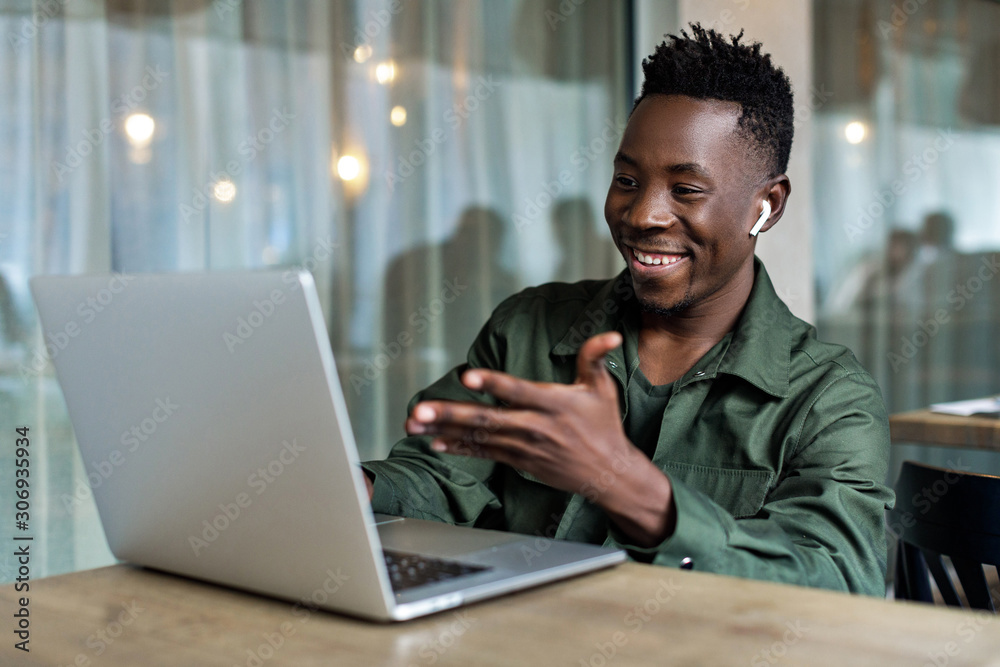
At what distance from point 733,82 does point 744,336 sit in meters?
0.35

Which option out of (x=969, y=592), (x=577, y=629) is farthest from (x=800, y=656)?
(x=969, y=592)

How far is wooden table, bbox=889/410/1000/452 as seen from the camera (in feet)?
6.70

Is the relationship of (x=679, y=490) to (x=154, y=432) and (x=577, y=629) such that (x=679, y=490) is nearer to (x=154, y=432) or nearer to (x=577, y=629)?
(x=577, y=629)

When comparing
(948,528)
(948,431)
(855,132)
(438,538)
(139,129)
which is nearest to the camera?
(438,538)

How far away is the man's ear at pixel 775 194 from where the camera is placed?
1462 mm

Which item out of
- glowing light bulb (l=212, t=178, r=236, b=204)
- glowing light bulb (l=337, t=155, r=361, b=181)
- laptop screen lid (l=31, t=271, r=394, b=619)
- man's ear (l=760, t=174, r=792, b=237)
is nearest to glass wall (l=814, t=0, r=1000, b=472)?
glowing light bulb (l=337, t=155, r=361, b=181)

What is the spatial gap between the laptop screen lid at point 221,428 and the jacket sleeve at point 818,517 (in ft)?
1.19

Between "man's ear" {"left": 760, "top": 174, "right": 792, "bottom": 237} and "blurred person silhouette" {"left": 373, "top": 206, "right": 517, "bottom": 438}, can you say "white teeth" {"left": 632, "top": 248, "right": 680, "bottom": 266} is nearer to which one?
"man's ear" {"left": 760, "top": 174, "right": 792, "bottom": 237}

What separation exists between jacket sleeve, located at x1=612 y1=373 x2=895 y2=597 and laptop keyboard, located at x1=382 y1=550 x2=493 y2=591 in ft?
0.70

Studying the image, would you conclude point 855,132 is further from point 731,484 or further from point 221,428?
point 221,428

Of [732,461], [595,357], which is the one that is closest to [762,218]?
[732,461]

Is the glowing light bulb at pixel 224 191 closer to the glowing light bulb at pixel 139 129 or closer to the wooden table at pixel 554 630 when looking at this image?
the glowing light bulb at pixel 139 129

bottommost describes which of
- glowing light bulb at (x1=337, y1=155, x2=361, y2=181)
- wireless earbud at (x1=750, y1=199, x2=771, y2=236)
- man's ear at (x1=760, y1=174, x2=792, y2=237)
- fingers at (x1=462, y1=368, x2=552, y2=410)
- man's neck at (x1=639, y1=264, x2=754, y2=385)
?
man's neck at (x1=639, y1=264, x2=754, y2=385)

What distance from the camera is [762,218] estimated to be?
4.77 ft
